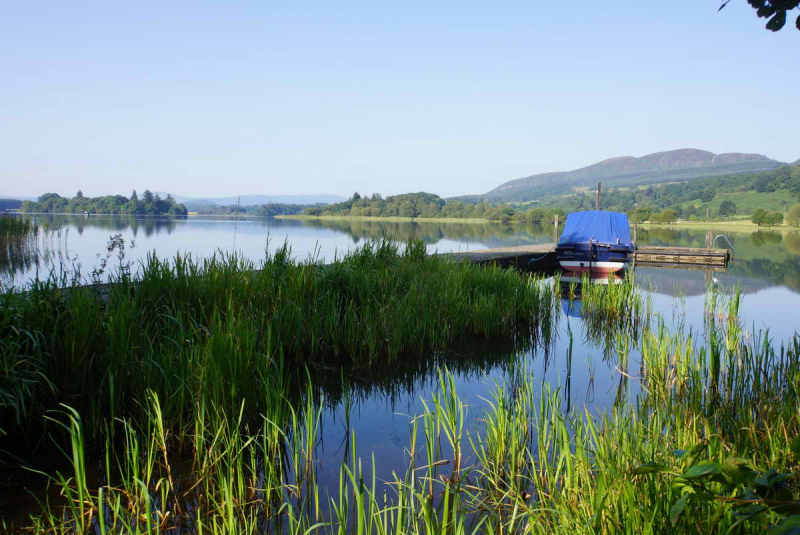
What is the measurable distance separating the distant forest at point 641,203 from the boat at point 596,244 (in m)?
51.3

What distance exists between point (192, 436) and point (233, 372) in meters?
0.51

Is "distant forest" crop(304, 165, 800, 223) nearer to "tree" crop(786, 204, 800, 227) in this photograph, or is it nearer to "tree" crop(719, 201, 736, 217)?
"tree" crop(719, 201, 736, 217)

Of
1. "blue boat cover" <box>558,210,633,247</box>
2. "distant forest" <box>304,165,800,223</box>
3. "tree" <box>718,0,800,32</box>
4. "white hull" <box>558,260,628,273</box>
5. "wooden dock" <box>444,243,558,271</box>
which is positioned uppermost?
"distant forest" <box>304,165,800,223</box>

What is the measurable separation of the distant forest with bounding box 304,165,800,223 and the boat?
168ft

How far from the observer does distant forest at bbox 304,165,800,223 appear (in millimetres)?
80062

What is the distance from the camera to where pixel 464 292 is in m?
8.41

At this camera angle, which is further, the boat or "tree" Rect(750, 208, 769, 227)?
"tree" Rect(750, 208, 769, 227)

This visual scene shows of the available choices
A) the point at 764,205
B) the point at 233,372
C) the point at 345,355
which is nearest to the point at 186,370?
the point at 233,372

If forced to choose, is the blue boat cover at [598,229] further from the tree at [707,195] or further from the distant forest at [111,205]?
the tree at [707,195]

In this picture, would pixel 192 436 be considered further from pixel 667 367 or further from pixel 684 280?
pixel 684 280

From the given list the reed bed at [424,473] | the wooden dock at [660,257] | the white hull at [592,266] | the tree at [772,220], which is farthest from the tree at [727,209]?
the reed bed at [424,473]

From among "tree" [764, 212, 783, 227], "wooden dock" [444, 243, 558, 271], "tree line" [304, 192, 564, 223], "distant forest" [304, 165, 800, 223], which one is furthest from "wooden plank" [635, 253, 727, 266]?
"tree" [764, 212, 783, 227]

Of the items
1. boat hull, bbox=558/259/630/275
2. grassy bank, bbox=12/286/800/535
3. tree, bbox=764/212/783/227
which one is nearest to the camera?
grassy bank, bbox=12/286/800/535

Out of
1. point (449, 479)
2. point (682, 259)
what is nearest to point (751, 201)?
point (682, 259)
